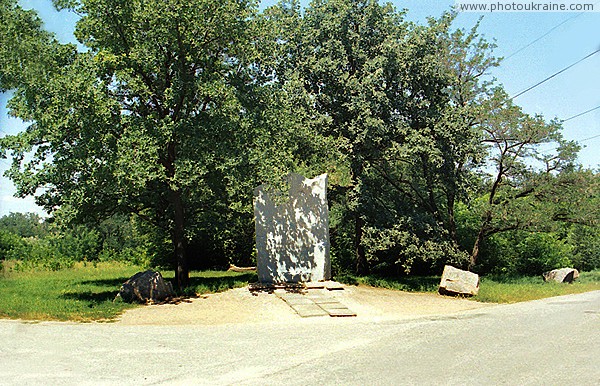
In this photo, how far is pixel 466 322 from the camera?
10.2 m

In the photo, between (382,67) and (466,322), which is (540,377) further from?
(382,67)

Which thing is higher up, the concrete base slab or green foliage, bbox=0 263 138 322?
green foliage, bbox=0 263 138 322

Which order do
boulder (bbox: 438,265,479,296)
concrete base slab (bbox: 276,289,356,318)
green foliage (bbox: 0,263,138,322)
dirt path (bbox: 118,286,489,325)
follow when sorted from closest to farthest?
green foliage (bbox: 0,263,138,322) → dirt path (bbox: 118,286,489,325) → concrete base slab (bbox: 276,289,356,318) → boulder (bbox: 438,265,479,296)

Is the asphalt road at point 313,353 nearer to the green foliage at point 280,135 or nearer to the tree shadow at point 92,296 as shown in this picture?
the tree shadow at point 92,296

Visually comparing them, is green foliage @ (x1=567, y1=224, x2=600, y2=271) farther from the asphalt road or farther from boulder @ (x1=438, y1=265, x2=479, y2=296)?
the asphalt road

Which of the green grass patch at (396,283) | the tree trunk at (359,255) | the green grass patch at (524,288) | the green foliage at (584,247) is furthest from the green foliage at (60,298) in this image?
the green foliage at (584,247)

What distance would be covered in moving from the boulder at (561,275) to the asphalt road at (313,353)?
10778 mm

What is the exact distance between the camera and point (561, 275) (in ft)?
67.4

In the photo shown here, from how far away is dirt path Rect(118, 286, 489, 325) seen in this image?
1092 centimetres

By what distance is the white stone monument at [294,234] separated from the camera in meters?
15.8

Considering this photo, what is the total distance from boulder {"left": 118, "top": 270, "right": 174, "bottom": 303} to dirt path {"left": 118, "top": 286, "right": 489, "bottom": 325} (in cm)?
81

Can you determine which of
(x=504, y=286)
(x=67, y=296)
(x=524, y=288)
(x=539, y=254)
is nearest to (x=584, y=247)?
(x=539, y=254)

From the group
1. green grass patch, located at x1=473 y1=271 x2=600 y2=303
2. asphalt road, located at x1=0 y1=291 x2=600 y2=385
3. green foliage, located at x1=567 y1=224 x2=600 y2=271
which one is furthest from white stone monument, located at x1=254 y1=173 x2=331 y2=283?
green foliage, located at x1=567 y1=224 x2=600 y2=271

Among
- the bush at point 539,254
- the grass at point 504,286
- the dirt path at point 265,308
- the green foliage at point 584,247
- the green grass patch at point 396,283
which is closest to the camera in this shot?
the dirt path at point 265,308
